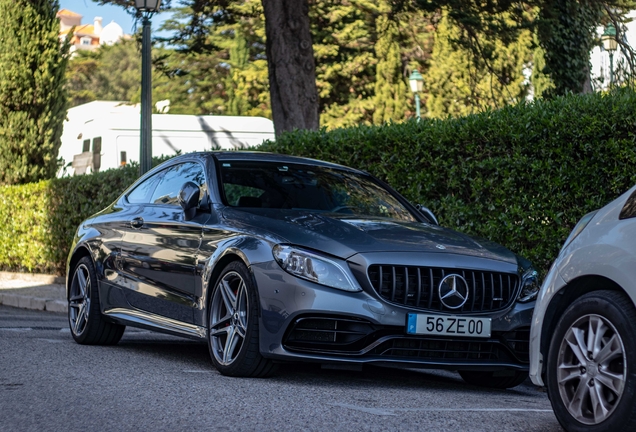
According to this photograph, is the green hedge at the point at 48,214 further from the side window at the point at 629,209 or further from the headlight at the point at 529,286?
the side window at the point at 629,209

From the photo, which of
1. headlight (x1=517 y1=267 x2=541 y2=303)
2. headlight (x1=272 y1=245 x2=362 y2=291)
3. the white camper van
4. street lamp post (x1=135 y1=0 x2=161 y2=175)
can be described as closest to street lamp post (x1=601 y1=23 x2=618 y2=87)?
street lamp post (x1=135 y1=0 x2=161 y2=175)

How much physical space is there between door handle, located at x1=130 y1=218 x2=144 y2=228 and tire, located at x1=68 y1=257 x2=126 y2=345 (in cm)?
77

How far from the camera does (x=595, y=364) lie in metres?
4.86

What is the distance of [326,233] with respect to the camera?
267 inches

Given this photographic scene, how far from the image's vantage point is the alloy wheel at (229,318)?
6.83m

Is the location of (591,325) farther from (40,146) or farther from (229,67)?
(229,67)

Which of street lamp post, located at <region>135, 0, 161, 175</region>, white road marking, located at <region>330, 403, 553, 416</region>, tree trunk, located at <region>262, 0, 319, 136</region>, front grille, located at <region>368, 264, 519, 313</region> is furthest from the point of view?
tree trunk, located at <region>262, 0, 319, 136</region>

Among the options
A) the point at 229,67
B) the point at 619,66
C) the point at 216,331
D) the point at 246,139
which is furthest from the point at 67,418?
the point at 229,67

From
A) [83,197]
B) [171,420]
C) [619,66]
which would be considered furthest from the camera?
[83,197]

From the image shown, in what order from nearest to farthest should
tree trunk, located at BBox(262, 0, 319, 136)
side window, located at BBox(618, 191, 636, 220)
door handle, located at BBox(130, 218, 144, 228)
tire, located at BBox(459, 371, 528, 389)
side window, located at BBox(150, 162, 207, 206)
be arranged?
side window, located at BBox(618, 191, 636, 220) < tire, located at BBox(459, 371, 528, 389) < side window, located at BBox(150, 162, 207, 206) < door handle, located at BBox(130, 218, 144, 228) < tree trunk, located at BBox(262, 0, 319, 136)

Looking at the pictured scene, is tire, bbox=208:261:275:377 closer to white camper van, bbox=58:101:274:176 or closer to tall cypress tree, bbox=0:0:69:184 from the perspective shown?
tall cypress tree, bbox=0:0:69:184

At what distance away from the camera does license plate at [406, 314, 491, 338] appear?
6.49m

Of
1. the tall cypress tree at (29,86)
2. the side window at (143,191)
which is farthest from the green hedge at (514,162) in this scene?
the tall cypress tree at (29,86)

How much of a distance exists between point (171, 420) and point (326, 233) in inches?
75.0
